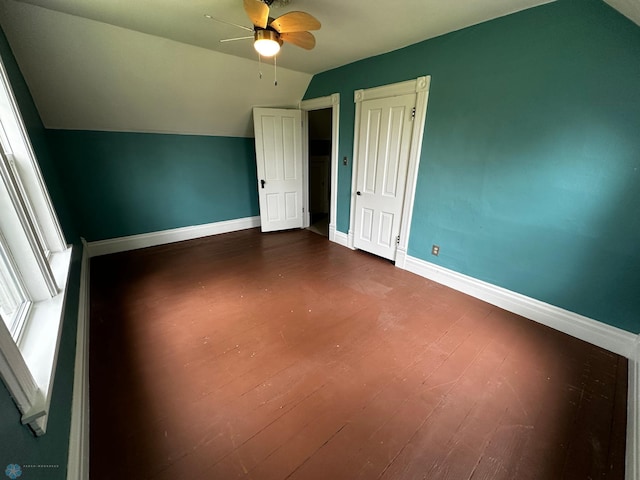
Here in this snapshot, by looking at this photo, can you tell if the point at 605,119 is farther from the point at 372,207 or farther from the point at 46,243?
the point at 46,243

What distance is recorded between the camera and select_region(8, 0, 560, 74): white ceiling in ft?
6.22

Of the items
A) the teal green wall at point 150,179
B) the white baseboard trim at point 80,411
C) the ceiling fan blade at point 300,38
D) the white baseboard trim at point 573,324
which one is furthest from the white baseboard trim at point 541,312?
the teal green wall at point 150,179

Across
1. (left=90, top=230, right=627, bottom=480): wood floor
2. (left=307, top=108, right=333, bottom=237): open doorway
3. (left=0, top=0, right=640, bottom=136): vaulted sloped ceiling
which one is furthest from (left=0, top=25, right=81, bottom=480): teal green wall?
(left=307, top=108, right=333, bottom=237): open doorway

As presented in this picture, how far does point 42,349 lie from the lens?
110cm

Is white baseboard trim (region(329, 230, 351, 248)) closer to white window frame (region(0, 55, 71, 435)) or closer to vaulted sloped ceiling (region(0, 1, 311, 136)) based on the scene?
vaulted sloped ceiling (region(0, 1, 311, 136))

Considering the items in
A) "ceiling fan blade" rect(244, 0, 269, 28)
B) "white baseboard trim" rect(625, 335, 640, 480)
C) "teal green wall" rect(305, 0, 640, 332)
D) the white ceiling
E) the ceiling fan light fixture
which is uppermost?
the white ceiling

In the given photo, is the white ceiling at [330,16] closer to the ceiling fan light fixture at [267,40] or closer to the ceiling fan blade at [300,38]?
the ceiling fan blade at [300,38]

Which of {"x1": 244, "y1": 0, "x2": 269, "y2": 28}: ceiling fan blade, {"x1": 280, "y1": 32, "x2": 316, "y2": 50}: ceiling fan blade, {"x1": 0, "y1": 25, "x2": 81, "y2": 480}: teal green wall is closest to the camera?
{"x1": 0, "y1": 25, "x2": 81, "y2": 480}: teal green wall

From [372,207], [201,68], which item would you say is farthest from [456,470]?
[201,68]

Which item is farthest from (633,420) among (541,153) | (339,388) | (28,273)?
(28,273)

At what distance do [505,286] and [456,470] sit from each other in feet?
5.70

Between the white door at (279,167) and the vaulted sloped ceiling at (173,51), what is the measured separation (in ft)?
1.19

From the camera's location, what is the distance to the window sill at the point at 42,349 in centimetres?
84

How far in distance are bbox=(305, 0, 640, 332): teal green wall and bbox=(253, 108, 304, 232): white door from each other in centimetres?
183
